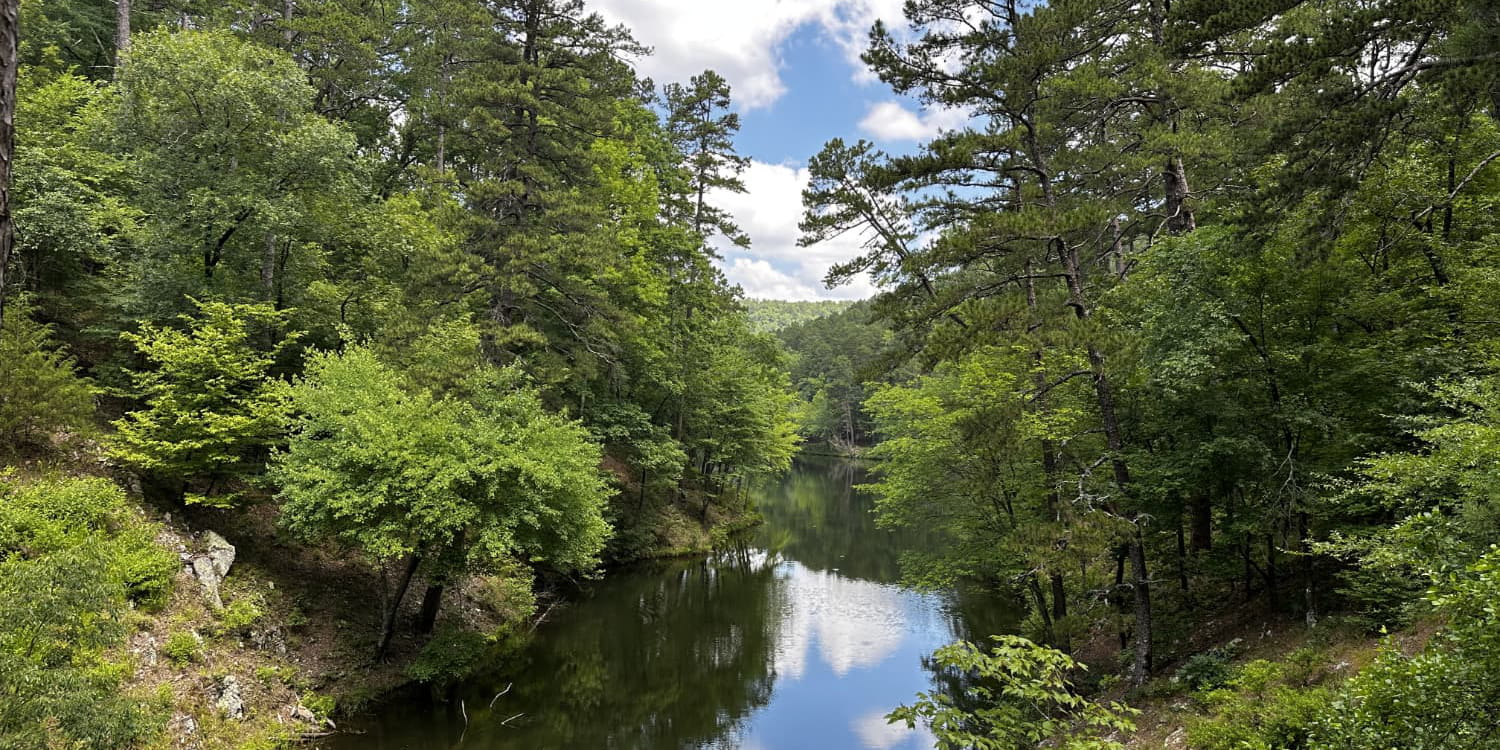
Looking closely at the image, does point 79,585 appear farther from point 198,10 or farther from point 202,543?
point 198,10

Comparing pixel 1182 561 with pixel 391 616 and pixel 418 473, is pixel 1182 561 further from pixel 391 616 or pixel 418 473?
pixel 391 616

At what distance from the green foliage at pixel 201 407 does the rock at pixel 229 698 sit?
10.6 feet

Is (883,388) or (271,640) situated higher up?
(883,388)

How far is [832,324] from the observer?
283 ft

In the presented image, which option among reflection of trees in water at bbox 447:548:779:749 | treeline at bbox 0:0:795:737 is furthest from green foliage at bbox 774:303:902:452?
treeline at bbox 0:0:795:737

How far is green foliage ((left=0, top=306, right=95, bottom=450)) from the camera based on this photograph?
32.6 ft

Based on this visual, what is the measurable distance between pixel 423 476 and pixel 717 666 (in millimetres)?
8680

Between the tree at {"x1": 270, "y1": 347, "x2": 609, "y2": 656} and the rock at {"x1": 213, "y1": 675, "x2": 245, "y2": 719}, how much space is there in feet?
7.76

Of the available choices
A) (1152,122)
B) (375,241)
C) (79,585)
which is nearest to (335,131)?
(375,241)

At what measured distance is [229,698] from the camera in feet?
30.4

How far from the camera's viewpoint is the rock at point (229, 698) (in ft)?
29.9

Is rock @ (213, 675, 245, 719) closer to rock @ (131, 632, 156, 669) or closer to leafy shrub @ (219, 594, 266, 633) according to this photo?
rock @ (131, 632, 156, 669)

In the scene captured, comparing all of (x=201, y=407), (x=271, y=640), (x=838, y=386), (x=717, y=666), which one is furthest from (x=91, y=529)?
(x=838, y=386)

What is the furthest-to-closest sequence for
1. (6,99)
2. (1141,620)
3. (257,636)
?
(257,636) < (1141,620) < (6,99)
